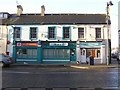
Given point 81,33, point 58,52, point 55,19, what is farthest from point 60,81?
point 55,19

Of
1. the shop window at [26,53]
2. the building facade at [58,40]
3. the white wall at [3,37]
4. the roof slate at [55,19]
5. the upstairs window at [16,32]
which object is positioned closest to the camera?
the building facade at [58,40]

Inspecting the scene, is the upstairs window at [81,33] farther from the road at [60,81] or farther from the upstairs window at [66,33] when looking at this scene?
the road at [60,81]

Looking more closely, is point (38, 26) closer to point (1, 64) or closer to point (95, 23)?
point (95, 23)

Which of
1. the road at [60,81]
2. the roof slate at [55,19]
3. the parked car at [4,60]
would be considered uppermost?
the roof slate at [55,19]

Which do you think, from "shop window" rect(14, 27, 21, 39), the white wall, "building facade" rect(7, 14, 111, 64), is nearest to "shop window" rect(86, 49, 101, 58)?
"building facade" rect(7, 14, 111, 64)

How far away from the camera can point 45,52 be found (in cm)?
4819

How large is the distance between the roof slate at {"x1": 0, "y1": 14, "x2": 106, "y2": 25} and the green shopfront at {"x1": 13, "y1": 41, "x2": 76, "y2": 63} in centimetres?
282

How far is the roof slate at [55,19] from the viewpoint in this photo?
48.1 metres

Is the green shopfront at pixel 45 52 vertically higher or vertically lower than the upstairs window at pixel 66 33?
lower

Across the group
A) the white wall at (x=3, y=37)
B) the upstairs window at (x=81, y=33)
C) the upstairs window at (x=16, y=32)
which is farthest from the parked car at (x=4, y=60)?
the upstairs window at (x=81, y=33)

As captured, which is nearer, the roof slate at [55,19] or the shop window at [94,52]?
the shop window at [94,52]

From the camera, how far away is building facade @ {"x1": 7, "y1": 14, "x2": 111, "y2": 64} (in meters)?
47.4

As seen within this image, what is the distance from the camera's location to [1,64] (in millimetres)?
35125

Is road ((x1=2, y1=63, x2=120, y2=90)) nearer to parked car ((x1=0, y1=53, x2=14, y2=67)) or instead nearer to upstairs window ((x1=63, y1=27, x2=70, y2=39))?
parked car ((x1=0, y1=53, x2=14, y2=67))
